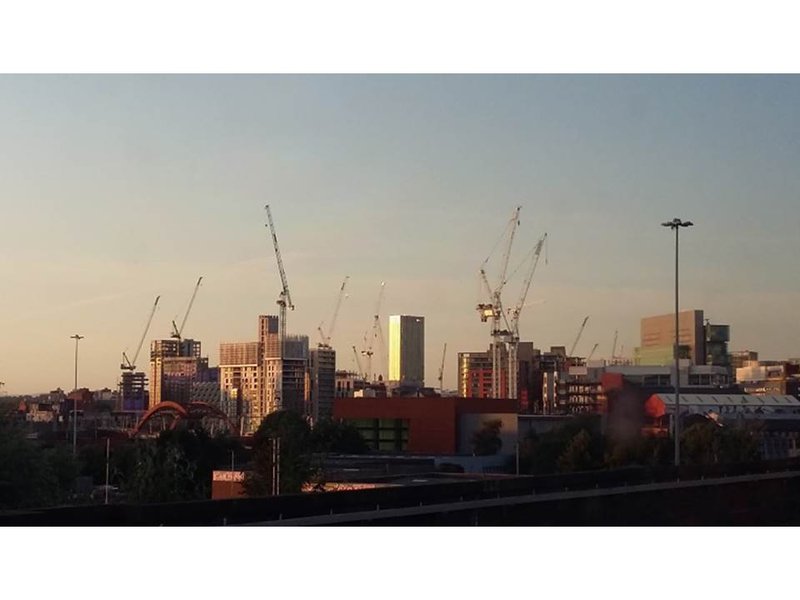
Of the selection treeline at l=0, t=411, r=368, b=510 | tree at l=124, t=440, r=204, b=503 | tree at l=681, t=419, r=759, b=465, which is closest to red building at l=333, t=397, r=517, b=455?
tree at l=681, t=419, r=759, b=465

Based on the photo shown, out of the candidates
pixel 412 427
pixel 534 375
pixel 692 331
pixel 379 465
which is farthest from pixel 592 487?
pixel 534 375

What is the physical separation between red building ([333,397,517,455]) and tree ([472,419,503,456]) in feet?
1.23

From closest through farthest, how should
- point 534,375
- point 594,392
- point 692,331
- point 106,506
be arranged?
1. point 106,506
2. point 692,331
3. point 594,392
4. point 534,375

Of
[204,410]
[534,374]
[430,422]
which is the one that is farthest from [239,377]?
[430,422]

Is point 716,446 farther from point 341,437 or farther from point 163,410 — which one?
point 163,410

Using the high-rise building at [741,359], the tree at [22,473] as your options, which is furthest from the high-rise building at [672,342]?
the tree at [22,473]

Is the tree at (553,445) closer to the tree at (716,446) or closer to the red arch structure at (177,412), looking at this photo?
the tree at (716,446)

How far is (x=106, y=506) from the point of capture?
1906 centimetres

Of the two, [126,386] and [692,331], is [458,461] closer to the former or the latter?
[692,331]

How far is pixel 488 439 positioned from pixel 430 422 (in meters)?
5.65

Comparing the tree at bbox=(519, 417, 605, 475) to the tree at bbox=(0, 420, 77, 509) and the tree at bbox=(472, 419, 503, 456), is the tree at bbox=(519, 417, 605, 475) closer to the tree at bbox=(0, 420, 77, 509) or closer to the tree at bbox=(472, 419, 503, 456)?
the tree at bbox=(472, 419, 503, 456)

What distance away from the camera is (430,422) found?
92250 millimetres

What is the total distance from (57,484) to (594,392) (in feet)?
370

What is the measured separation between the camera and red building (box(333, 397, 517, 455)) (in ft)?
298
